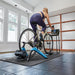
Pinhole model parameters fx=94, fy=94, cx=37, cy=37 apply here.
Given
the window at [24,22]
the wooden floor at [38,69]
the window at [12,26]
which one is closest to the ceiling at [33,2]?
the window at [24,22]

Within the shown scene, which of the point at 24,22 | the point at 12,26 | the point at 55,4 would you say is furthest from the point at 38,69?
the point at 24,22

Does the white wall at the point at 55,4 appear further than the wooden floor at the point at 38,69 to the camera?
Yes

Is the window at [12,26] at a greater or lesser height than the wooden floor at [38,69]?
greater

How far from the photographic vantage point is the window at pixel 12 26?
5845 mm

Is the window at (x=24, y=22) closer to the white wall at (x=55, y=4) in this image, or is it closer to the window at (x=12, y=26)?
the window at (x=12, y=26)

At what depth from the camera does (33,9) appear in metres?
7.18

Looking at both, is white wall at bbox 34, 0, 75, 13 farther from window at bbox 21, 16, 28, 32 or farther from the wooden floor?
the wooden floor

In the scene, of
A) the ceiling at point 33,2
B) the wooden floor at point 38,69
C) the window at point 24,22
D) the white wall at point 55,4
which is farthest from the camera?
the window at point 24,22

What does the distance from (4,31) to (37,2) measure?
334 cm

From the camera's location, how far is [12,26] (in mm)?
6039

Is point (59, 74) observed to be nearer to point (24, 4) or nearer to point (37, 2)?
point (24, 4)

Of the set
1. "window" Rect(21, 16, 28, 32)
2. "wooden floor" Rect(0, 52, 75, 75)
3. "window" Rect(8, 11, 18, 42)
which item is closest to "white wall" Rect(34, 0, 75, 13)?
"window" Rect(21, 16, 28, 32)

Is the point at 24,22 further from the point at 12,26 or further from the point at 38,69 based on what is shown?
the point at 38,69

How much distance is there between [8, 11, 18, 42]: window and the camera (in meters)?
5.84
